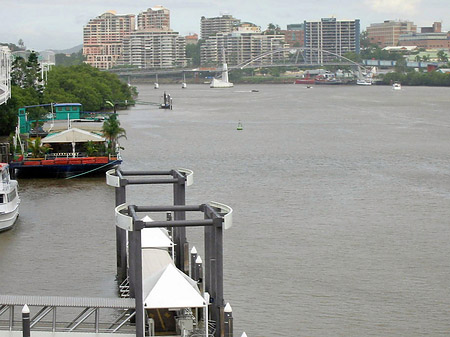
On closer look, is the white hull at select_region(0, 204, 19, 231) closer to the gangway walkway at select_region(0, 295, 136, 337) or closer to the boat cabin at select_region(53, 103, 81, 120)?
the gangway walkway at select_region(0, 295, 136, 337)

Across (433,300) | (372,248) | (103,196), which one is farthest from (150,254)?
(103,196)

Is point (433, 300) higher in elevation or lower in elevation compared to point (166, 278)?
lower

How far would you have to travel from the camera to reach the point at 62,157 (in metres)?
31.2

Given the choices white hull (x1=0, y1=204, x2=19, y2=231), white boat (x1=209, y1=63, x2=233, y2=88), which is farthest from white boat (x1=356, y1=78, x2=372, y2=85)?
white hull (x1=0, y1=204, x2=19, y2=231)

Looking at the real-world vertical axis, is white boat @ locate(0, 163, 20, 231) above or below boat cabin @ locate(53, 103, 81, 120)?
below

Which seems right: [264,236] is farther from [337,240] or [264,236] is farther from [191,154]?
[191,154]

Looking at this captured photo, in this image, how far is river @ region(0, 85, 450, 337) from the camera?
54.9 feet

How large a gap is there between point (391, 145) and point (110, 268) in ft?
93.8

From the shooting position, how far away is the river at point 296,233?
16.7m

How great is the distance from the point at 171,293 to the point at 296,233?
9834mm

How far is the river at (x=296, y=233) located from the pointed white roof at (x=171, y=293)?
2106 millimetres

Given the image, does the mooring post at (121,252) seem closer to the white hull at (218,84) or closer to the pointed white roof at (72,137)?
the pointed white roof at (72,137)

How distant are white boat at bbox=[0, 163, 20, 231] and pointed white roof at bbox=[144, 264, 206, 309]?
8936mm

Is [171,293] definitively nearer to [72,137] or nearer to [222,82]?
[72,137]
